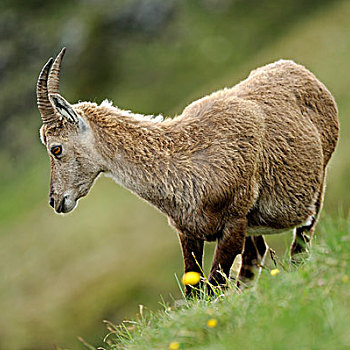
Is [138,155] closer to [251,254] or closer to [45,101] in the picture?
[45,101]

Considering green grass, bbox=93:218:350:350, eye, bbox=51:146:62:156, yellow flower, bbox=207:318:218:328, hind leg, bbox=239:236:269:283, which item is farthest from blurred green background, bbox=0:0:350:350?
yellow flower, bbox=207:318:218:328

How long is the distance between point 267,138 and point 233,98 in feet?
2.73

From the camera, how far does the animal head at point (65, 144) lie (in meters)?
9.66

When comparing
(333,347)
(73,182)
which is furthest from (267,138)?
(333,347)

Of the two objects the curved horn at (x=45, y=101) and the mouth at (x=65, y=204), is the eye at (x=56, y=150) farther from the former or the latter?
the mouth at (x=65, y=204)

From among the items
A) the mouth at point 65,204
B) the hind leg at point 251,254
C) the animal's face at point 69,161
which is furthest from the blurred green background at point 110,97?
the animal's face at point 69,161

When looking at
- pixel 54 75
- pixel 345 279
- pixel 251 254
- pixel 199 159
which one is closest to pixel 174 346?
pixel 345 279

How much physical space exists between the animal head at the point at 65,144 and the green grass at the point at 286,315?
3.64 m

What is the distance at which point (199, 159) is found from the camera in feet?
31.0

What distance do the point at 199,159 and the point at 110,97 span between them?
55.7 metres

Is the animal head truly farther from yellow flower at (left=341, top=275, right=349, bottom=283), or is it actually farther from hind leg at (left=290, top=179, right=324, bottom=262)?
yellow flower at (left=341, top=275, right=349, bottom=283)

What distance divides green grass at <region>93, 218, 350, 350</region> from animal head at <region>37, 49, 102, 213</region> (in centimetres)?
364

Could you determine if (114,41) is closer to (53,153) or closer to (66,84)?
(66,84)

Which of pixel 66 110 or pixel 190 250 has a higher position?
pixel 66 110
